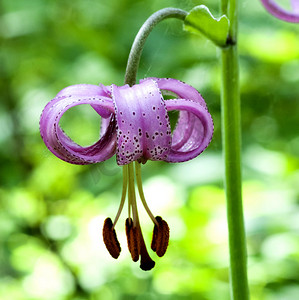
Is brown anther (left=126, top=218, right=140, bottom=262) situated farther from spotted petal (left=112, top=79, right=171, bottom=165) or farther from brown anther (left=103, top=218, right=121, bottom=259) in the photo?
spotted petal (left=112, top=79, right=171, bottom=165)

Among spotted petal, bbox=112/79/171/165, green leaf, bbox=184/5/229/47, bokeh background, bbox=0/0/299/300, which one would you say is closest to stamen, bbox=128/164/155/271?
spotted petal, bbox=112/79/171/165

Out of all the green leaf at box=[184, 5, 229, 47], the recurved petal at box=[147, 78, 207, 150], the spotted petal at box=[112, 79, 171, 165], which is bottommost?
the spotted petal at box=[112, 79, 171, 165]

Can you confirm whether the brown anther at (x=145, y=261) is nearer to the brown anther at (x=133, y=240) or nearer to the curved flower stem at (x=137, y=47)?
the brown anther at (x=133, y=240)

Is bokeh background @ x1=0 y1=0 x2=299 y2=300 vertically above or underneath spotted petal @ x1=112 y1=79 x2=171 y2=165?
above

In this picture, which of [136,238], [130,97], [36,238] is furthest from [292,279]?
[130,97]

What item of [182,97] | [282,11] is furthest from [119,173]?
[182,97]

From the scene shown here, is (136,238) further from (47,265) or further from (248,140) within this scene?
(248,140)

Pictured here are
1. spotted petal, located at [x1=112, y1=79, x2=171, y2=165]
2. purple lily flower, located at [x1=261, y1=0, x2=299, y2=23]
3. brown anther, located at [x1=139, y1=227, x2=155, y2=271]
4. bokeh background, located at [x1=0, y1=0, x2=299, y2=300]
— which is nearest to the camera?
spotted petal, located at [x1=112, y1=79, x2=171, y2=165]
